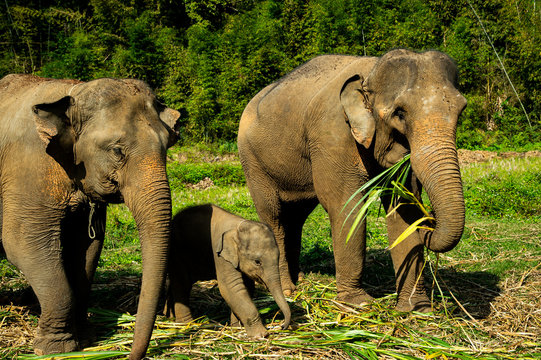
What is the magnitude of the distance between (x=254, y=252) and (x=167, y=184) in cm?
108

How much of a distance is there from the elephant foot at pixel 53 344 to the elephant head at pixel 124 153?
2.65 ft

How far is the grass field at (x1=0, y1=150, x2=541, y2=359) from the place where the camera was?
13.9 feet

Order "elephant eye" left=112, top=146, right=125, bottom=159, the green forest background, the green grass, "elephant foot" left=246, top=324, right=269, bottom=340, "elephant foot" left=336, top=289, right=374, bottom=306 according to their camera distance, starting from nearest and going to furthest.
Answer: "elephant eye" left=112, top=146, right=125, bottom=159 < "elephant foot" left=246, top=324, right=269, bottom=340 < "elephant foot" left=336, top=289, right=374, bottom=306 < the green grass < the green forest background

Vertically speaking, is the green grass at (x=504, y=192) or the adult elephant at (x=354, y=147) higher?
the adult elephant at (x=354, y=147)

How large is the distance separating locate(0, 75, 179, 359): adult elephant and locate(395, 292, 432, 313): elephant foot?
Answer: 2.43 metres

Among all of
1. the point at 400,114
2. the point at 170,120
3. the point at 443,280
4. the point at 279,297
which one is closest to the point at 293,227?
the point at 443,280

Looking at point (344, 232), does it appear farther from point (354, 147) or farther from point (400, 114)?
point (400, 114)

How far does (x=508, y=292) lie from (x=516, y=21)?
851 inches

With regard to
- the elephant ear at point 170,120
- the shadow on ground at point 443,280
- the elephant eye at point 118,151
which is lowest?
the shadow on ground at point 443,280

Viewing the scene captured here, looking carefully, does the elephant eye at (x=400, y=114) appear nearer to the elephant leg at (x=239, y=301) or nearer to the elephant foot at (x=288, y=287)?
the elephant leg at (x=239, y=301)

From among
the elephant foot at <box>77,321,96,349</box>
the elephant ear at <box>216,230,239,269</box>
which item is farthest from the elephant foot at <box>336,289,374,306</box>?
the elephant foot at <box>77,321,96,349</box>

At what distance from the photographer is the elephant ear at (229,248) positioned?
15.5 feet

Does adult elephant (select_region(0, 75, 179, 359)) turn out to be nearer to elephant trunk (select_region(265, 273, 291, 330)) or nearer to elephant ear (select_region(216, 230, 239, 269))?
elephant ear (select_region(216, 230, 239, 269))

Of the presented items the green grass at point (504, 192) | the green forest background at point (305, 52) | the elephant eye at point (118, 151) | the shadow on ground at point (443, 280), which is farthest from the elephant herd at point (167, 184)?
the green forest background at point (305, 52)
